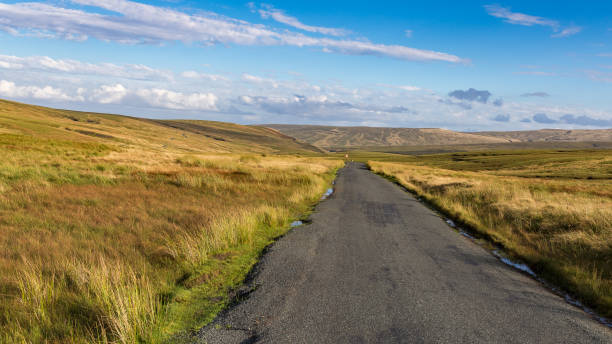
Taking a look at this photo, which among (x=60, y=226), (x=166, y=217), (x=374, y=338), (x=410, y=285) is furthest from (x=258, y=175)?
(x=374, y=338)

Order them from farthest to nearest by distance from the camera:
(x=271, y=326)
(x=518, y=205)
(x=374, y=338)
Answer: (x=518, y=205)
(x=271, y=326)
(x=374, y=338)

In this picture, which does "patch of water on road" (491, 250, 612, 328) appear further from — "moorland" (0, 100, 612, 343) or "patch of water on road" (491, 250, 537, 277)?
"moorland" (0, 100, 612, 343)

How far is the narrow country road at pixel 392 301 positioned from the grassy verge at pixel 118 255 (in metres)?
0.82

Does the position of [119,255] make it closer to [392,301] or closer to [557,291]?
[392,301]

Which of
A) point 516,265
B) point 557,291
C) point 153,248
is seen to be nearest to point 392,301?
point 557,291

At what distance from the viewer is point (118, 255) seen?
7.10 metres

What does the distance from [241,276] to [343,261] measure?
94.6 inches

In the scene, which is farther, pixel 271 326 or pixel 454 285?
pixel 454 285

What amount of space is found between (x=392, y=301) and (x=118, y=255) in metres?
5.87

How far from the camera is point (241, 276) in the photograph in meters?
6.67

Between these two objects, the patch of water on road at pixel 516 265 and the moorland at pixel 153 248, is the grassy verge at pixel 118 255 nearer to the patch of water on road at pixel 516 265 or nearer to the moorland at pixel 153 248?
the moorland at pixel 153 248

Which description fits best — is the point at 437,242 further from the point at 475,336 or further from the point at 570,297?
the point at 475,336

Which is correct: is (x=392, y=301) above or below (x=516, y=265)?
above

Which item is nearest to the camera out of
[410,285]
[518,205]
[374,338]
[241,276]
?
[374,338]
